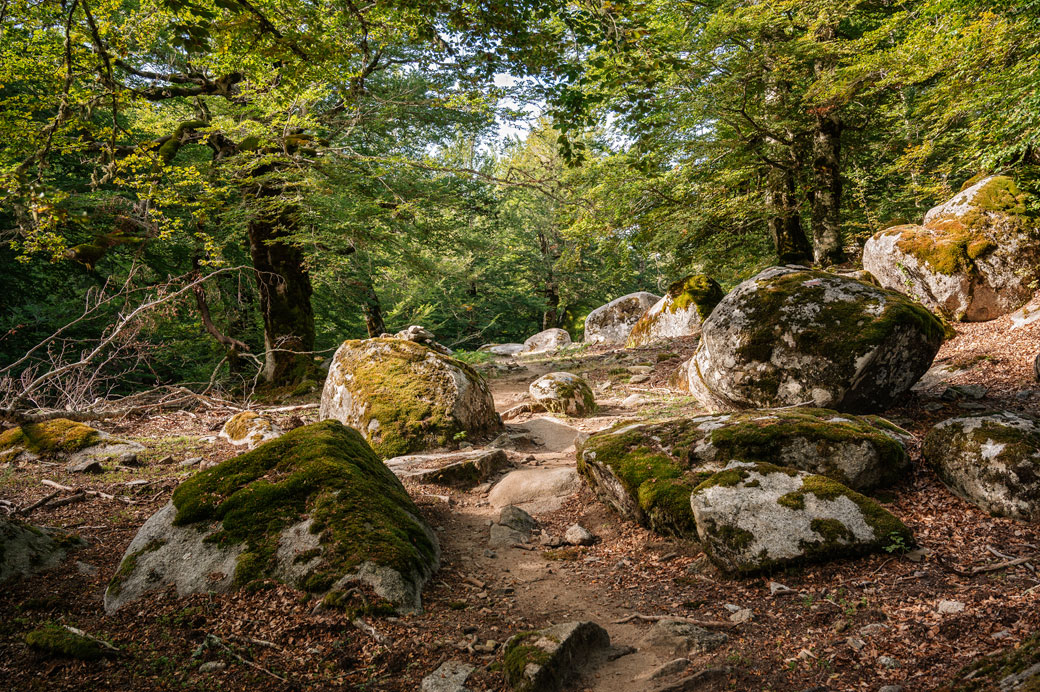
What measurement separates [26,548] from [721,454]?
18.7 ft

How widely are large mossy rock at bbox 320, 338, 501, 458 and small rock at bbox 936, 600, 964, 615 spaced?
559cm

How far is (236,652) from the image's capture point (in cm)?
290

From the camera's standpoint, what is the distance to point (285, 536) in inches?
147

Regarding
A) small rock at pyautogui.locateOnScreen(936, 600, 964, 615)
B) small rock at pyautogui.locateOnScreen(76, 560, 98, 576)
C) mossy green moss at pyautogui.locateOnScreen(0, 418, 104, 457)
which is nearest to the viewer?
small rock at pyautogui.locateOnScreen(936, 600, 964, 615)

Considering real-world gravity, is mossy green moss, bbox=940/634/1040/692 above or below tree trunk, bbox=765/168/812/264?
below

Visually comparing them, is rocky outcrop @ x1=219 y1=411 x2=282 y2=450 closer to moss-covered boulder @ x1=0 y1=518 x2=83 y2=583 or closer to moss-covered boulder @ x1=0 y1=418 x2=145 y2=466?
moss-covered boulder @ x1=0 y1=418 x2=145 y2=466

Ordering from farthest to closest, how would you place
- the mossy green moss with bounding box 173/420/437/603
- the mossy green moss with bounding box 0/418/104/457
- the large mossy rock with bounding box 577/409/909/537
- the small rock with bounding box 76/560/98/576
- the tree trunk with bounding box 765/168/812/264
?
1. the tree trunk with bounding box 765/168/812/264
2. the mossy green moss with bounding box 0/418/104/457
3. the large mossy rock with bounding box 577/409/909/537
4. the small rock with bounding box 76/560/98/576
5. the mossy green moss with bounding box 173/420/437/603

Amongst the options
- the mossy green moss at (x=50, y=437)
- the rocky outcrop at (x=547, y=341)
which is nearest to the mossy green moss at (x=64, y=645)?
the mossy green moss at (x=50, y=437)

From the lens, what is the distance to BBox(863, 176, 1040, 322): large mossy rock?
8.35 meters

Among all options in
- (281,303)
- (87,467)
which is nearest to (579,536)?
(87,467)

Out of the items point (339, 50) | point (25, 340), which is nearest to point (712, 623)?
point (339, 50)

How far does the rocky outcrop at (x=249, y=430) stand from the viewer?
7.50m

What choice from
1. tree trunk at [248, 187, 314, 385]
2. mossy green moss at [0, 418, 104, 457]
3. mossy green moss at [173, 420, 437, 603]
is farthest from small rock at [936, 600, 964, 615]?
tree trunk at [248, 187, 314, 385]

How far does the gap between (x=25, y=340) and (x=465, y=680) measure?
14456 mm
